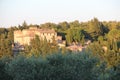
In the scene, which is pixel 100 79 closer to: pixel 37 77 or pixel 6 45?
pixel 37 77

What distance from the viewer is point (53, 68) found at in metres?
15.7

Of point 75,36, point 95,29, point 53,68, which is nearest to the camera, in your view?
point 53,68

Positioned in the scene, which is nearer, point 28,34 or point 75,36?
point 28,34

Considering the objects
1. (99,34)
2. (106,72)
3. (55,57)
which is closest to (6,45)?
(106,72)

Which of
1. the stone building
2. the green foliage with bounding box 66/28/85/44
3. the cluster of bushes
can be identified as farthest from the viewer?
the green foliage with bounding box 66/28/85/44

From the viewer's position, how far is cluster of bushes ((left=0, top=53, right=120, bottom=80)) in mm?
15609

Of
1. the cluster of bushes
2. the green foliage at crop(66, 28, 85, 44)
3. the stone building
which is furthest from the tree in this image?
the cluster of bushes

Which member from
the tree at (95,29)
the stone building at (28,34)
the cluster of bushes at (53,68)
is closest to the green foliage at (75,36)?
the stone building at (28,34)

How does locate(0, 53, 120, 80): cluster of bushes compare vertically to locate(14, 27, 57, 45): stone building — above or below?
above

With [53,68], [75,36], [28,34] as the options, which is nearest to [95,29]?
[75,36]

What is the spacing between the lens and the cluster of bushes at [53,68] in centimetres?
1561

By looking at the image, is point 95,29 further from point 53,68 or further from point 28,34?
point 53,68

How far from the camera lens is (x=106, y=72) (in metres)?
19.5

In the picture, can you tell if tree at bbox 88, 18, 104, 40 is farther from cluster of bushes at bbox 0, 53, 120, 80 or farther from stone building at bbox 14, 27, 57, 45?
cluster of bushes at bbox 0, 53, 120, 80
